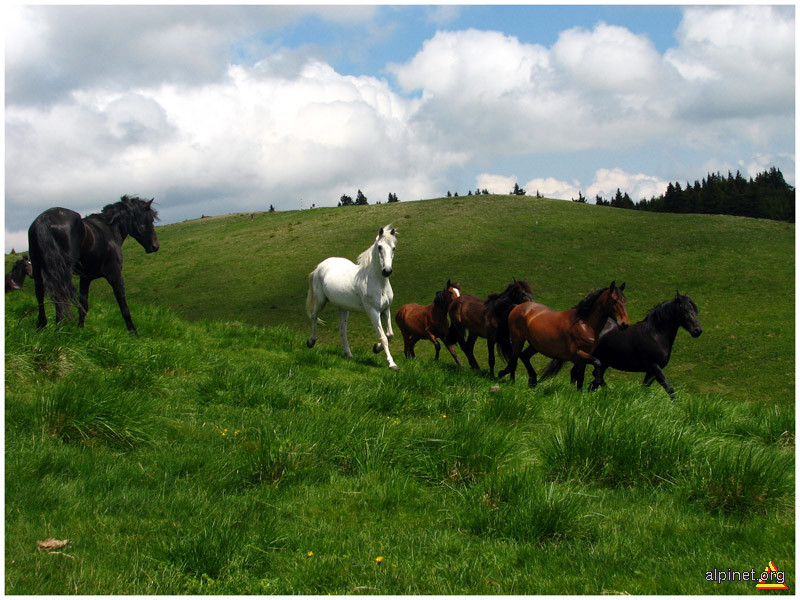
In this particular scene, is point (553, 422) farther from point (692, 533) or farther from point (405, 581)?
point (405, 581)

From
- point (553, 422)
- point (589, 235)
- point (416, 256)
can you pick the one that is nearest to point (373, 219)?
point (416, 256)

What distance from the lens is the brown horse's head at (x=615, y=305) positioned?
8852 mm

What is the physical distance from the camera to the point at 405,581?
3496mm

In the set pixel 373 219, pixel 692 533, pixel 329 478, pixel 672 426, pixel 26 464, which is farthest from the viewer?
pixel 373 219

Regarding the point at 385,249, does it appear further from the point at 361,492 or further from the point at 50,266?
the point at 361,492

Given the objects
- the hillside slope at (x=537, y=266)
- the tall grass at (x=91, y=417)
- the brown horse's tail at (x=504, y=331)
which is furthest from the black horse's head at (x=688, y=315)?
the tall grass at (x=91, y=417)

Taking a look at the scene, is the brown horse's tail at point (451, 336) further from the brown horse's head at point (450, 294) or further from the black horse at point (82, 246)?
the black horse at point (82, 246)

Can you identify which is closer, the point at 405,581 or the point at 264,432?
the point at 405,581

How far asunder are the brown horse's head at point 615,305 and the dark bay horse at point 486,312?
1856 mm

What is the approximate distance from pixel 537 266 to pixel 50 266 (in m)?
25.2

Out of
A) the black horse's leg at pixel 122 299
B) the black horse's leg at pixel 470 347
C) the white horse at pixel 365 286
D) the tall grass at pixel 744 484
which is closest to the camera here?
the tall grass at pixel 744 484

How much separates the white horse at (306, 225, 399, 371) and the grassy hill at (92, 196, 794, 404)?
6.87 m

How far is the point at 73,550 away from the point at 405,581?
6.68 feet

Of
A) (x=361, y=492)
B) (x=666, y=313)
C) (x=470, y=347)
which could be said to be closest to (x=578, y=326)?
(x=666, y=313)
